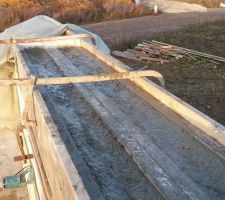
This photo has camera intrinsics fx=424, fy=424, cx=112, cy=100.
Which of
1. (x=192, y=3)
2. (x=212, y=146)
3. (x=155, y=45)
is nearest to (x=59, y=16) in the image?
(x=155, y=45)

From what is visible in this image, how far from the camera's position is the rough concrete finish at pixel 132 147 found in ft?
10.2

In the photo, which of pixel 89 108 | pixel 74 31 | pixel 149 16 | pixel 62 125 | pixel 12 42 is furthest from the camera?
pixel 149 16

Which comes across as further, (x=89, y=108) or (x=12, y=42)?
(x=12, y=42)

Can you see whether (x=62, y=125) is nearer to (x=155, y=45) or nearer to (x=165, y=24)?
(x=155, y=45)

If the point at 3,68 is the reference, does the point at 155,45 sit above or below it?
below

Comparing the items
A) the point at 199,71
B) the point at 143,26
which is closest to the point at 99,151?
the point at 199,71

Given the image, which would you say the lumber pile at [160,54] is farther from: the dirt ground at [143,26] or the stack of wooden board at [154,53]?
the dirt ground at [143,26]

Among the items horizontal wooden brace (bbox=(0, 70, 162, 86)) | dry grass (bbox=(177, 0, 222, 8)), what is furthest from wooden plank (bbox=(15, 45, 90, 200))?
dry grass (bbox=(177, 0, 222, 8))

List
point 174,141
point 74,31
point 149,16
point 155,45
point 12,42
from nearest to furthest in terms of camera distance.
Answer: point 174,141 < point 12,42 < point 74,31 < point 155,45 < point 149,16

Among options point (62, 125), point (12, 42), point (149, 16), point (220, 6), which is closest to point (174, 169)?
point (62, 125)

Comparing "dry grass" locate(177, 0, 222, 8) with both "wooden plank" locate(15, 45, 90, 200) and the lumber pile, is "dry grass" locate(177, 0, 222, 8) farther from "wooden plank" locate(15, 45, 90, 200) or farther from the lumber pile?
"wooden plank" locate(15, 45, 90, 200)

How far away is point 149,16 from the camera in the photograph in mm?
Answer: 23484

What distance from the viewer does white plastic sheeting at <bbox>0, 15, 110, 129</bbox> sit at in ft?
23.5

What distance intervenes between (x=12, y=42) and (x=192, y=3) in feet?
75.4
